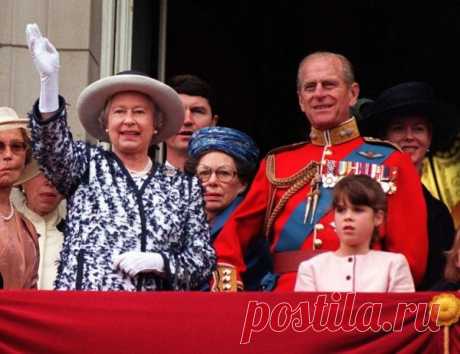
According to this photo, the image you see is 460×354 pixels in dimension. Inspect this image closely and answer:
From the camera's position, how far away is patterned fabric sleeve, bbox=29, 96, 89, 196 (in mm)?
6273

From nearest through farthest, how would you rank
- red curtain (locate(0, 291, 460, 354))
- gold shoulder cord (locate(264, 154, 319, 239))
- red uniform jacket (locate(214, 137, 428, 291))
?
red curtain (locate(0, 291, 460, 354))
red uniform jacket (locate(214, 137, 428, 291))
gold shoulder cord (locate(264, 154, 319, 239))

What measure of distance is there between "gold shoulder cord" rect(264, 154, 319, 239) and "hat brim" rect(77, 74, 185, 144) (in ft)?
2.29

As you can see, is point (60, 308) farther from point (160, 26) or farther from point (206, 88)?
point (160, 26)

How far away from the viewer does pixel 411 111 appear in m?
7.95

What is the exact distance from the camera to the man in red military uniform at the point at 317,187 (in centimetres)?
721

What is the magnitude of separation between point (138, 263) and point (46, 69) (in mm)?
785

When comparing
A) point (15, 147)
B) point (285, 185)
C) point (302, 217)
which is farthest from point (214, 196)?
point (15, 147)

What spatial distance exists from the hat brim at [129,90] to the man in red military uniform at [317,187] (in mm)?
652

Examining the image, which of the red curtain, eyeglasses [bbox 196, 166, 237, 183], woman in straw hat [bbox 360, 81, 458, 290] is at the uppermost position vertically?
woman in straw hat [bbox 360, 81, 458, 290]

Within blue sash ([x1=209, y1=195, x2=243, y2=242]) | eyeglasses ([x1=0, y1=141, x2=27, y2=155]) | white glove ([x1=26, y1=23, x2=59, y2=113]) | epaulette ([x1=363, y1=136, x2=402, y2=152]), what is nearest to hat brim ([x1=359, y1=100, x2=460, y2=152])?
epaulette ([x1=363, y1=136, x2=402, y2=152])

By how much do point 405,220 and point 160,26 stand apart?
2865mm

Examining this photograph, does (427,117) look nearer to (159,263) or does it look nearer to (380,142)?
(380,142)

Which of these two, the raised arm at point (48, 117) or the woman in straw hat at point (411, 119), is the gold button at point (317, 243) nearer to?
the woman in straw hat at point (411, 119)

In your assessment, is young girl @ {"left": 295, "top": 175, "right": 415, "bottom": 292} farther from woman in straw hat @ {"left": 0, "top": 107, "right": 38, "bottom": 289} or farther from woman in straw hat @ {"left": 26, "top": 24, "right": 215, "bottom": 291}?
Answer: woman in straw hat @ {"left": 0, "top": 107, "right": 38, "bottom": 289}
